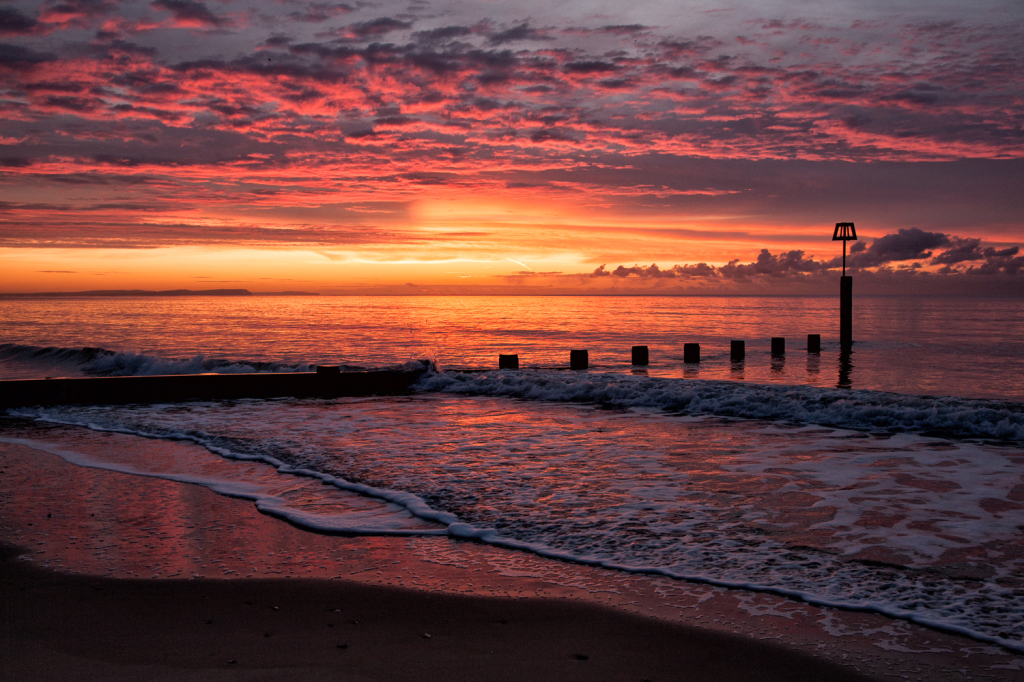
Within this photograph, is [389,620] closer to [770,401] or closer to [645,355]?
[770,401]

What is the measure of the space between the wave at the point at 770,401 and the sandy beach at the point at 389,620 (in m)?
8.51

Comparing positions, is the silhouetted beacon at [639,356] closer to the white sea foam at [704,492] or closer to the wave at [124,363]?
the wave at [124,363]

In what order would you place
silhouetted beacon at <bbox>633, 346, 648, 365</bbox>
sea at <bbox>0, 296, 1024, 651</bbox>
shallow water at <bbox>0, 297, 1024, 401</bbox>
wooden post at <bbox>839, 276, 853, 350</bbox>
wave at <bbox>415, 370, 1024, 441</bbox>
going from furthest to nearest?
wooden post at <bbox>839, 276, 853, 350</bbox> < silhouetted beacon at <bbox>633, 346, 648, 365</bbox> < shallow water at <bbox>0, 297, 1024, 401</bbox> < wave at <bbox>415, 370, 1024, 441</bbox> < sea at <bbox>0, 296, 1024, 651</bbox>

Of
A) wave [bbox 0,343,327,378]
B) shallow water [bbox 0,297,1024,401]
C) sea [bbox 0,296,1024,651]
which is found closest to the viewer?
sea [bbox 0,296,1024,651]

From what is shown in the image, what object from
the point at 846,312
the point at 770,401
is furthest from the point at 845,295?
the point at 770,401

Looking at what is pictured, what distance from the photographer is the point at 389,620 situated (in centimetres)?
404

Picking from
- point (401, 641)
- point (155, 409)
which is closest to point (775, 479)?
point (401, 641)

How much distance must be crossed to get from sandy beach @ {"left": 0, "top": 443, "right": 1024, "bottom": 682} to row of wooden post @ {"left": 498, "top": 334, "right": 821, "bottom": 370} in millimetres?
13346

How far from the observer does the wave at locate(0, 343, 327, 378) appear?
70.3 feet

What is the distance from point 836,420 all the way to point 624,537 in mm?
7831

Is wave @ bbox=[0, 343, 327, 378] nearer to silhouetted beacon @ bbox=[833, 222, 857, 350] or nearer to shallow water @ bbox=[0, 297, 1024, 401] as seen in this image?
shallow water @ bbox=[0, 297, 1024, 401]

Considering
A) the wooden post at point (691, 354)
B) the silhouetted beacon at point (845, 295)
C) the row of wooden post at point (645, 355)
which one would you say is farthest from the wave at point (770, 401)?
the silhouetted beacon at point (845, 295)

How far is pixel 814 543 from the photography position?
5445mm

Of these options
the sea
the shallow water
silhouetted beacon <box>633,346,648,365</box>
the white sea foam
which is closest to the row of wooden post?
silhouetted beacon <box>633,346,648,365</box>
